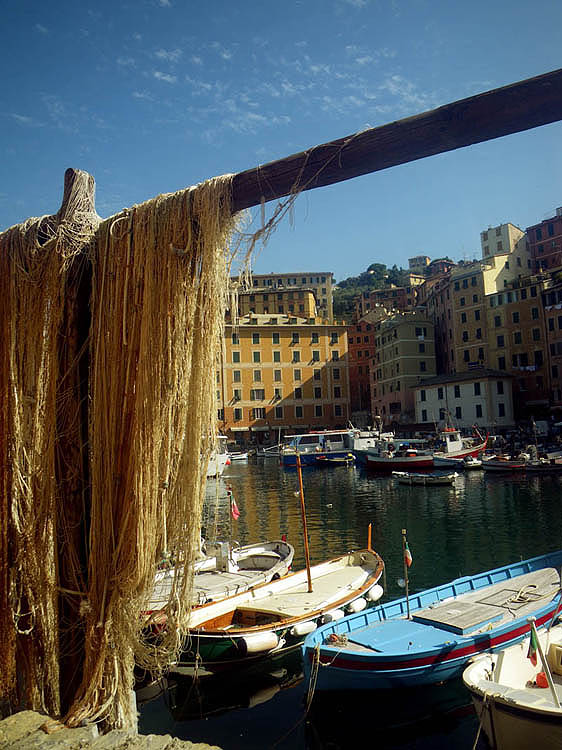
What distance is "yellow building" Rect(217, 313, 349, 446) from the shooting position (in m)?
55.9

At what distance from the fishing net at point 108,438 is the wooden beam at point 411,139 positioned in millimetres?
254

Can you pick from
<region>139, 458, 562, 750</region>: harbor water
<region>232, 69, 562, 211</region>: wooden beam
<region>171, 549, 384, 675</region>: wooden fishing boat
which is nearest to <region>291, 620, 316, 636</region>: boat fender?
<region>171, 549, 384, 675</region>: wooden fishing boat

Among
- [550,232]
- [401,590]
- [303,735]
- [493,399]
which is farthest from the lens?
[550,232]

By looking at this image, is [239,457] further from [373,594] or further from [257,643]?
[257,643]

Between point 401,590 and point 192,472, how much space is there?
1108 centimetres

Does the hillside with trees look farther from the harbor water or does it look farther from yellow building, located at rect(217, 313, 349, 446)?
the harbor water

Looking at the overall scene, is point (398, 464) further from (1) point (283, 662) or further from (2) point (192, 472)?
(2) point (192, 472)

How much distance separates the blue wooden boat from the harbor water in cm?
44

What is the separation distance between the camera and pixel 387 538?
61.1 feet

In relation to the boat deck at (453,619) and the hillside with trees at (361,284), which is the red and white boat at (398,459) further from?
the hillside with trees at (361,284)

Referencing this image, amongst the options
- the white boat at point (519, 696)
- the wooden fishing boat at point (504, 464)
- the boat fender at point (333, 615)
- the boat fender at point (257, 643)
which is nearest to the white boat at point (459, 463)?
the wooden fishing boat at point (504, 464)

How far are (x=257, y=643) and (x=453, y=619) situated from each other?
2925 millimetres

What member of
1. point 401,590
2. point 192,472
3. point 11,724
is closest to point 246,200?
point 192,472

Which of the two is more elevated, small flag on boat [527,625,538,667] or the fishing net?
the fishing net
